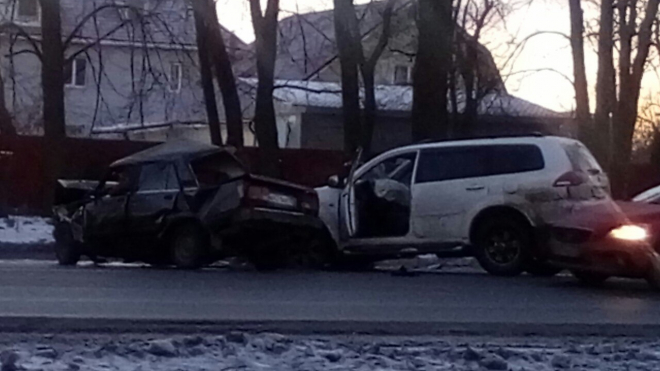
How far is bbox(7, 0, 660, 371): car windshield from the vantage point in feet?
29.5

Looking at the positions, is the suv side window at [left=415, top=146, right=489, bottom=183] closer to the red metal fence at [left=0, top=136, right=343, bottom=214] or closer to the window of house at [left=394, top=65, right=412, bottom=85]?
the red metal fence at [left=0, top=136, right=343, bottom=214]

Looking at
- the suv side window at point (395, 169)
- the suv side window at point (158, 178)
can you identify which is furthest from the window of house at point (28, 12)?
the suv side window at point (395, 169)

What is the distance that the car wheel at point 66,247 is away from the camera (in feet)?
58.4

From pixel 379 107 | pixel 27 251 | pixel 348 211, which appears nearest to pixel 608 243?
pixel 348 211

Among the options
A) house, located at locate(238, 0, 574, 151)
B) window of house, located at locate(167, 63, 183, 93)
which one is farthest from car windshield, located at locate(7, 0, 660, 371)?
house, located at locate(238, 0, 574, 151)

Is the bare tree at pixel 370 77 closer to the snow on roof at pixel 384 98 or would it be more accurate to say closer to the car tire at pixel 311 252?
the snow on roof at pixel 384 98

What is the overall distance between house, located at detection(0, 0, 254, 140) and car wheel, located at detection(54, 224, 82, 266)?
1111 centimetres

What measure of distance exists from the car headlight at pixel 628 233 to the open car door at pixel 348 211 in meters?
3.82

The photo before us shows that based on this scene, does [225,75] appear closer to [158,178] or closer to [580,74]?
[580,74]

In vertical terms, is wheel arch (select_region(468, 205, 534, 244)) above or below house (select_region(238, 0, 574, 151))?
below

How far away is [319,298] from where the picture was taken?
12.5m

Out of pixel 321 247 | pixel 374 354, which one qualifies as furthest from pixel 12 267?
pixel 374 354

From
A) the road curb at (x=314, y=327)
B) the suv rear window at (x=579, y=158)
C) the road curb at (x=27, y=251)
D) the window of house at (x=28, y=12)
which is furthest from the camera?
the window of house at (x=28, y=12)

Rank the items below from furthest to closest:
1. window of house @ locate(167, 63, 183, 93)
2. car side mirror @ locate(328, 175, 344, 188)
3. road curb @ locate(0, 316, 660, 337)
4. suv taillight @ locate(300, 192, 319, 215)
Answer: window of house @ locate(167, 63, 183, 93) → car side mirror @ locate(328, 175, 344, 188) → suv taillight @ locate(300, 192, 319, 215) → road curb @ locate(0, 316, 660, 337)
